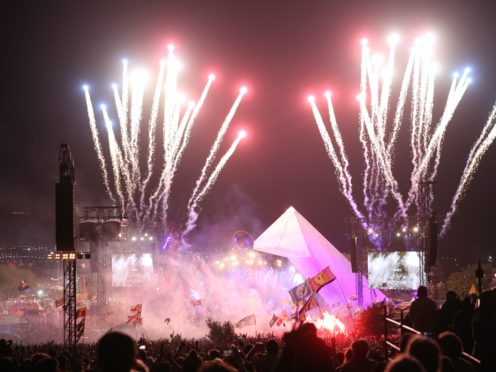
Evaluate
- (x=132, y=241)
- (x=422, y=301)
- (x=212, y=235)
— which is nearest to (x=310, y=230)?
(x=132, y=241)

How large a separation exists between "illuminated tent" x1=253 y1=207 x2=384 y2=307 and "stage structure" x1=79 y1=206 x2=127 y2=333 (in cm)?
757

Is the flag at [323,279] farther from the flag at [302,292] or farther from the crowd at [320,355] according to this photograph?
the crowd at [320,355]

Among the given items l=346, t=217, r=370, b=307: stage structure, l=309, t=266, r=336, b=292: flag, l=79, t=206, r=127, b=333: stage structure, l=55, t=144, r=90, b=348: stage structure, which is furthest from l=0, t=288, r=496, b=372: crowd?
l=79, t=206, r=127, b=333: stage structure

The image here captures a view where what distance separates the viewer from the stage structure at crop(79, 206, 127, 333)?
108 feet

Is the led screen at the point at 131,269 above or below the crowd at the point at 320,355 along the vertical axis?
above

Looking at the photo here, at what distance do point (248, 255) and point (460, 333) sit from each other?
117 feet

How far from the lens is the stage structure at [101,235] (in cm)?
3291

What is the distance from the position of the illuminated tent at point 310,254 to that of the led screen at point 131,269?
12819 millimetres

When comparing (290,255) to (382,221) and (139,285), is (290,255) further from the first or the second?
(139,285)

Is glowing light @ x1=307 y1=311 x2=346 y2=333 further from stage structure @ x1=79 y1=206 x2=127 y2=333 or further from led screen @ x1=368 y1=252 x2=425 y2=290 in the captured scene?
stage structure @ x1=79 y1=206 x2=127 y2=333

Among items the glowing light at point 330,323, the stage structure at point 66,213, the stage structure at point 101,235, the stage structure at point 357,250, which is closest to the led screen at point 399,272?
the stage structure at point 357,250

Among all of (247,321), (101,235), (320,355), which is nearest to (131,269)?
(101,235)

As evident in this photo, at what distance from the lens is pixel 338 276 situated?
31.4 m

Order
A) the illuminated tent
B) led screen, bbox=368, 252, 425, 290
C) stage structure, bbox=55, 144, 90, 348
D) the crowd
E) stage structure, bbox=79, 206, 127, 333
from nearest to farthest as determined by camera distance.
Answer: the crowd, stage structure, bbox=55, 144, 90, 348, the illuminated tent, stage structure, bbox=79, 206, 127, 333, led screen, bbox=368, 252, 425, 290
